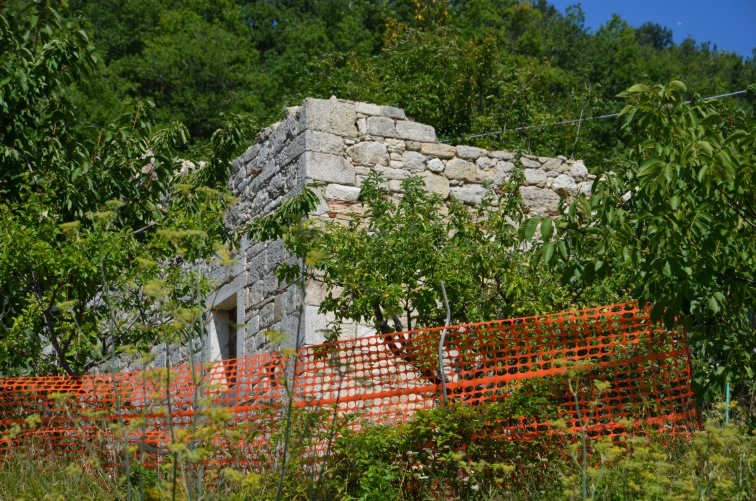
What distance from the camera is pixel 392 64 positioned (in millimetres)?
14117

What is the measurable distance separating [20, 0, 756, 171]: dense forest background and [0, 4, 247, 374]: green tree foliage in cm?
599

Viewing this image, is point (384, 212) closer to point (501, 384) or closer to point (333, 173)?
point (333, 173)

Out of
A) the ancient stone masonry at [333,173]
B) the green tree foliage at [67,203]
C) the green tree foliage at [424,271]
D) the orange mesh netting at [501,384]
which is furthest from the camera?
the ancient stone masonry at [333,173]

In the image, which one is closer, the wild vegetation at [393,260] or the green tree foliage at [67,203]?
the wild vegetation at [393,260]

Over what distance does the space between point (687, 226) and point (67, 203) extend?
409cm

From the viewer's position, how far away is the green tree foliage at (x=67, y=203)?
20.5ft

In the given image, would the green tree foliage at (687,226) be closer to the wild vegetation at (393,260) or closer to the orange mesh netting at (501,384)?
the wild vegetation at (393,260)

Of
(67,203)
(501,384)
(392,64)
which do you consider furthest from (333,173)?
(392,64)

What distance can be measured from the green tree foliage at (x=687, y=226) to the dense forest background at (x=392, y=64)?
308 inches

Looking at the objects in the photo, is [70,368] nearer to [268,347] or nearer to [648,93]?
[268,347]

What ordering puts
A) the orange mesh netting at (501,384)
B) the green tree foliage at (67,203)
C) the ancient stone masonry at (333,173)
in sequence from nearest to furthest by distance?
the orange mesh netting at (501,384) < the green tree foliage at (67,203) < the ancient stone masonry at (333,173)

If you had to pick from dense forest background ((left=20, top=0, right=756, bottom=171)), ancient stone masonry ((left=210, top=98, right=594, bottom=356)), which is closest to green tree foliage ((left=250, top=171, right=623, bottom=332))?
ancient stone masonry ((left=210, top=98, right=594, bottom=356))

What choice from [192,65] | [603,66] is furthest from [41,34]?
[603,66]

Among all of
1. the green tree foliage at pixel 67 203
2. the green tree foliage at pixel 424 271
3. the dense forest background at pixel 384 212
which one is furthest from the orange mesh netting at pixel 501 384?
the green tree foliage at pixel 67 203
